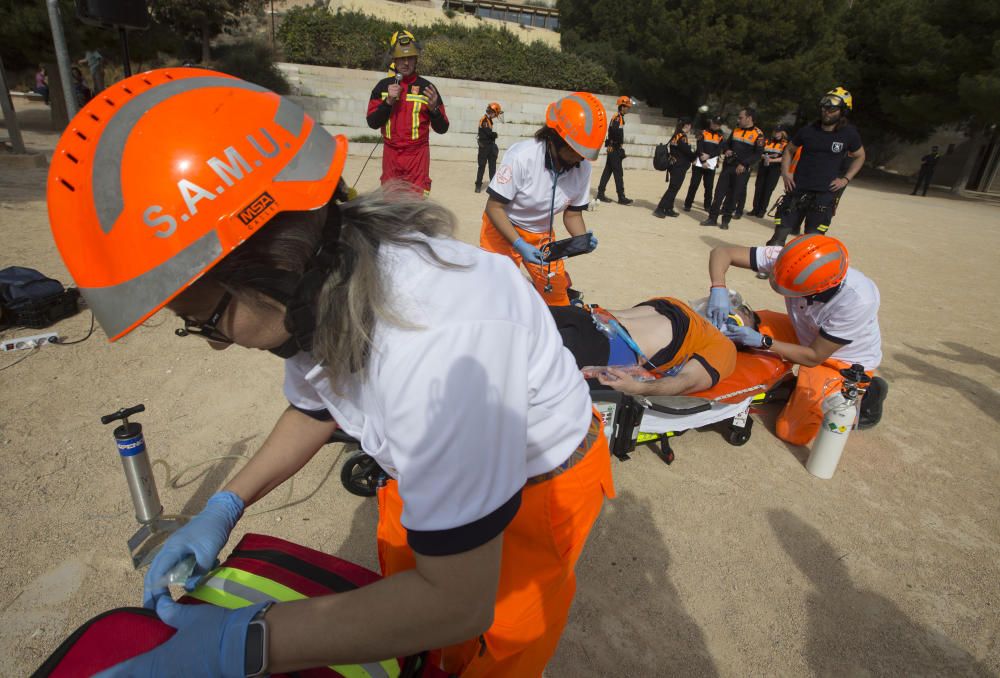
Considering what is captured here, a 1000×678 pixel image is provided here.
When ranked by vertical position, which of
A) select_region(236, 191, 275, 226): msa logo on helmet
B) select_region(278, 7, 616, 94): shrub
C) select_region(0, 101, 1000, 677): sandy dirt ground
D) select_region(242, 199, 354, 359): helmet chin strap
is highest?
select_region(278, 7, 616, 94): shrub

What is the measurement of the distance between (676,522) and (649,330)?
3.25 feet

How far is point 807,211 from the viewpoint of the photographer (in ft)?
22.0

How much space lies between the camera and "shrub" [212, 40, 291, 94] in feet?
56.6

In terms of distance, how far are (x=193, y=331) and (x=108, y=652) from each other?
595 millimetres

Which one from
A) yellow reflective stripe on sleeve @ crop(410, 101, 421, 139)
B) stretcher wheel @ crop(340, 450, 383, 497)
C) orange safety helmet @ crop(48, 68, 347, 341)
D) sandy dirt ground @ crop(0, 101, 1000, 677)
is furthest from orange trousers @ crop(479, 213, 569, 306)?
orange safety helmet @ crop(48, 68, 347, 341)

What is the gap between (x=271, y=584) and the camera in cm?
119

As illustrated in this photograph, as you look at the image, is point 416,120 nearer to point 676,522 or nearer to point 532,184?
point 532,184

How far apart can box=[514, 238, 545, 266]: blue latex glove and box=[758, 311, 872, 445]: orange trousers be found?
1.85m

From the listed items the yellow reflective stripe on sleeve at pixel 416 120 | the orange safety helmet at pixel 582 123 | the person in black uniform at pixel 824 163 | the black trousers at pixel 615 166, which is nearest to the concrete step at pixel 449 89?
the black trousers at pixel 615 166

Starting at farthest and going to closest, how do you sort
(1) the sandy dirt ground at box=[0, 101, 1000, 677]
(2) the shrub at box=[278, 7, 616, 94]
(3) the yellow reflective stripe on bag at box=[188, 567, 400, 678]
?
(2) the shrub at box=[278, 7, 616, 94]
(1) the sandy dirt ground at box=[0, 101, 1000, 677]
(3) the yellow reflective stripe on bag at box=[188, 567, 400, 678]

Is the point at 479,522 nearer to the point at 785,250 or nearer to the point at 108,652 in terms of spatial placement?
the point at 108,652

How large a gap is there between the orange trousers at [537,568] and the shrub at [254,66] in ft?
62.4

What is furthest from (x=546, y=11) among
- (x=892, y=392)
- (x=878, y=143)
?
(x=892, y=392)

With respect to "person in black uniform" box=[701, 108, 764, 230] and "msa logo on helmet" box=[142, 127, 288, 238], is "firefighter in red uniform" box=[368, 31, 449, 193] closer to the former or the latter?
"msa logo on helmet" box=[142, 127, 288, 238]
